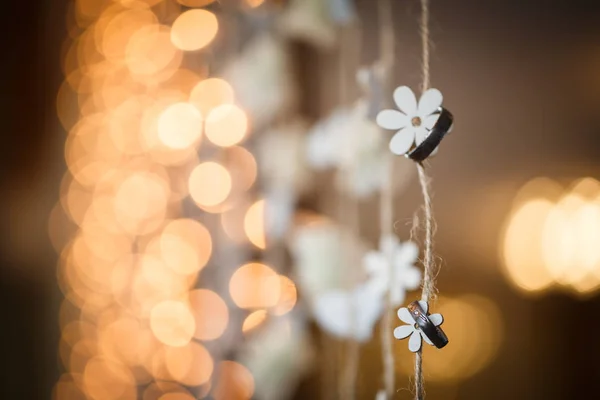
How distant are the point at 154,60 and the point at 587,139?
0.55 meters

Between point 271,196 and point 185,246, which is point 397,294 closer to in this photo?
point 271,196

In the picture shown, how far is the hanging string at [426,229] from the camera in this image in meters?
0.40

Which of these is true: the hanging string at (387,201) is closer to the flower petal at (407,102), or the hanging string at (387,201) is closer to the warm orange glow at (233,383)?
Answer: the flower petal at (407,102)

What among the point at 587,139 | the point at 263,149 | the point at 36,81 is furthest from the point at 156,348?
the point at 587,139

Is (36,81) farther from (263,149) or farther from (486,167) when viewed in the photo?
(486,167)

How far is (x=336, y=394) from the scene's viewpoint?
546 mm

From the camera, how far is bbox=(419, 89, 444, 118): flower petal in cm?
38

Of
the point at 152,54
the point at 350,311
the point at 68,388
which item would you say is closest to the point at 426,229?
the point at 350,311

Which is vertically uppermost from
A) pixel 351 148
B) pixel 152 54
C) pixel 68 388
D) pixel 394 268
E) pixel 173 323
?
pixel 152 54

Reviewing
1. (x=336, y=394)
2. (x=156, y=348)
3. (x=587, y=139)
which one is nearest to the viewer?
(x=587, y=139)

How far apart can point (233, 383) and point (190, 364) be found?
8 cm

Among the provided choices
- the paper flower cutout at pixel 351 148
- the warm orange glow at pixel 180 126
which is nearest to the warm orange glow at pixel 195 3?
→ the warm orange glow at pixel 180 126

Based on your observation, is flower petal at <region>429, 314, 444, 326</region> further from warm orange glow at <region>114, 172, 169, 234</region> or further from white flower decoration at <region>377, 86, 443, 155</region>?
warm orange glow at <region>114, 172, 169, 234</region>

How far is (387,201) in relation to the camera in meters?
0.47
